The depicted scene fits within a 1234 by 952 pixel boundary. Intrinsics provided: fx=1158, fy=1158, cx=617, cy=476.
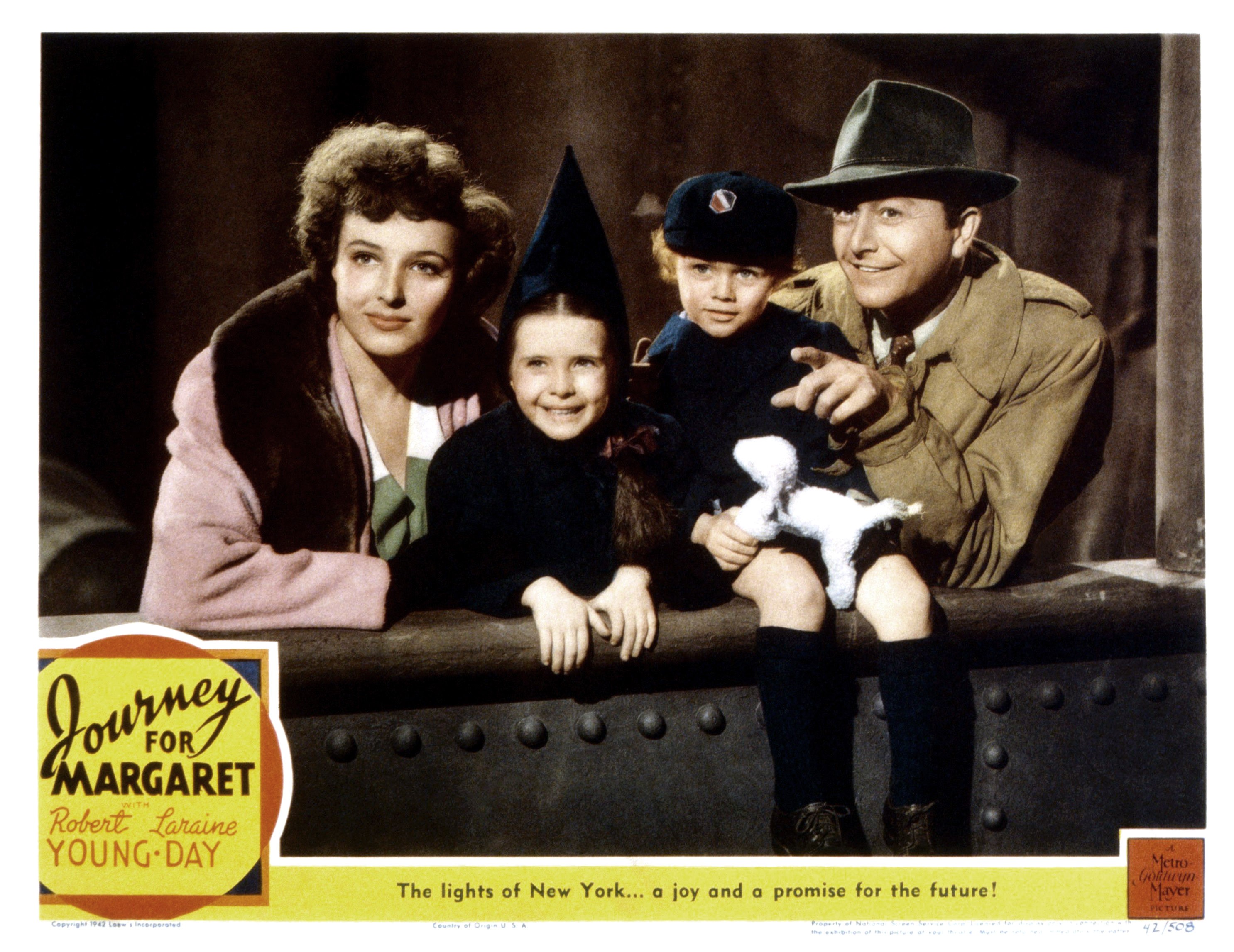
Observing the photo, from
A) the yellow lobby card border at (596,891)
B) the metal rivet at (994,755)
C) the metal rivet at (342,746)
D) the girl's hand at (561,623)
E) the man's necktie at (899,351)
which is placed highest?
the man's necktie at (899,351)

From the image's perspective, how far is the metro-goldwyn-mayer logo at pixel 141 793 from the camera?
232 centimetres

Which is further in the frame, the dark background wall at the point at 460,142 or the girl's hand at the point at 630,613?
the dark background wall at the point at 460,142

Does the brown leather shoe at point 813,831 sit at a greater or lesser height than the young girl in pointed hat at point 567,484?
lesser

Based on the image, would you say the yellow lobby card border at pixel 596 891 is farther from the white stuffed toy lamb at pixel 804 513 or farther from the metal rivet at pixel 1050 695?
the white stuffed toy lamb at pixel 804 513

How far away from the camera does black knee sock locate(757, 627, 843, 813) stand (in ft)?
7.27

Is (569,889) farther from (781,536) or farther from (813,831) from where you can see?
(781,536)

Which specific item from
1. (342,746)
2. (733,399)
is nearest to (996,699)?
(733,399)

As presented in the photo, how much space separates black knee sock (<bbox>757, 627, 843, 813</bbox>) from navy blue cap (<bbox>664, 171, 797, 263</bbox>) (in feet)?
2.42

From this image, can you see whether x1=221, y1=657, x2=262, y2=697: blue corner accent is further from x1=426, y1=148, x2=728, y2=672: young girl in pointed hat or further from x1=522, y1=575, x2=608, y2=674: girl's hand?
x1=522, y1=575, x2=608, y2=674: girl's hand

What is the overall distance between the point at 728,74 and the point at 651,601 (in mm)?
1099

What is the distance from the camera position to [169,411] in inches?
90.3

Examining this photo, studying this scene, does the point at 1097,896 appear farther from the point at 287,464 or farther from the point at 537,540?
the point at 287,464

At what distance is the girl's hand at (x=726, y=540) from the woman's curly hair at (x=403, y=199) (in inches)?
24.4

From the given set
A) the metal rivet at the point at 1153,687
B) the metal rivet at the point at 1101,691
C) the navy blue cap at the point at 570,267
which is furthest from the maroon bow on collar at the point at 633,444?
the metal rivet at the point at 1153,687
